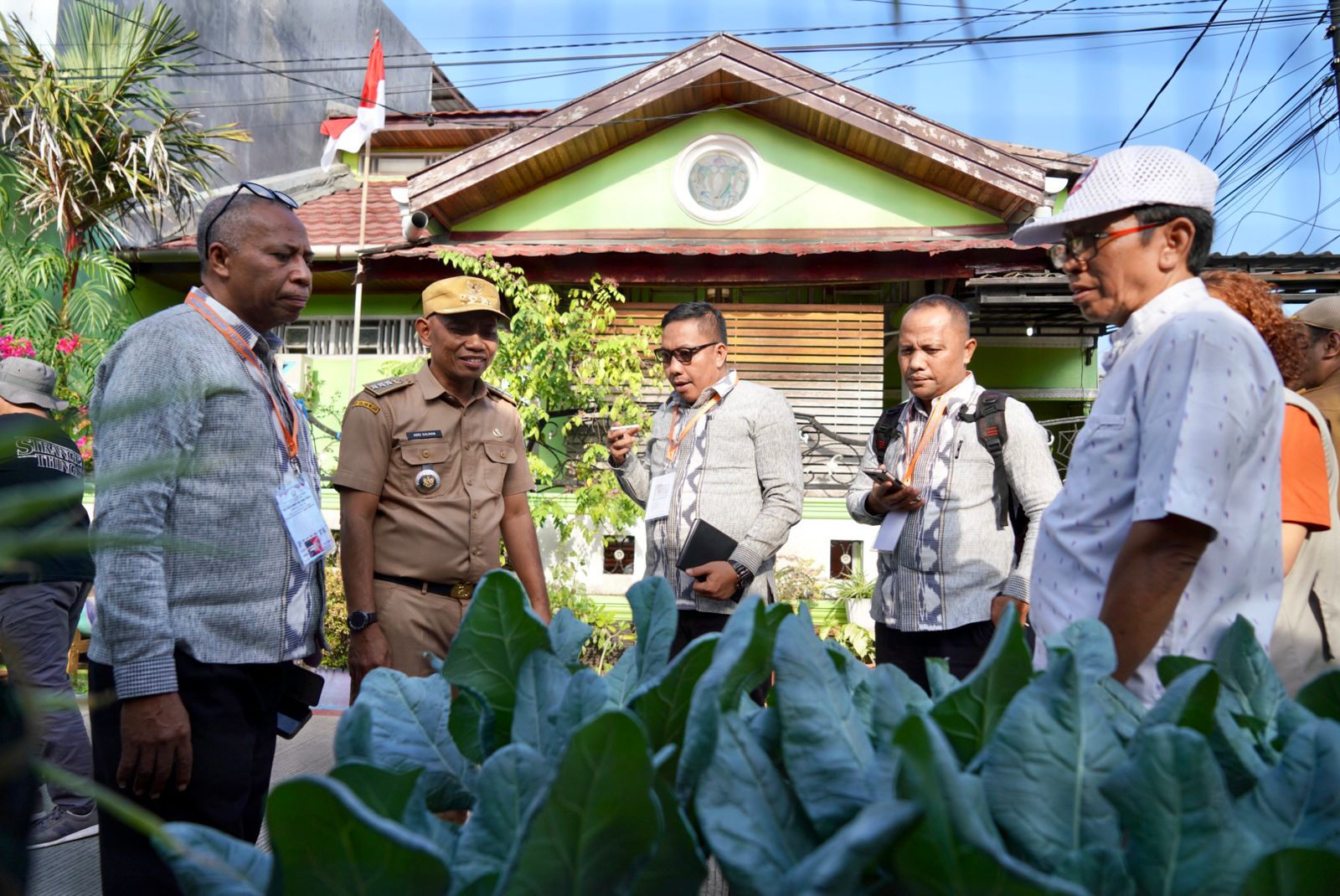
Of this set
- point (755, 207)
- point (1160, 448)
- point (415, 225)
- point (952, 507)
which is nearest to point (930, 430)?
point (952, 507)

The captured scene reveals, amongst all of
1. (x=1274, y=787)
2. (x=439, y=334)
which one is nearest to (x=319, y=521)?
(x=439, y=334)

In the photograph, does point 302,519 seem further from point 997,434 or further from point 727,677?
point 997,434

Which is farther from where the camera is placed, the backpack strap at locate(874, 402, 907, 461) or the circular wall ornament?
the circular wall ornament

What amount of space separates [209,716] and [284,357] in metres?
9.07

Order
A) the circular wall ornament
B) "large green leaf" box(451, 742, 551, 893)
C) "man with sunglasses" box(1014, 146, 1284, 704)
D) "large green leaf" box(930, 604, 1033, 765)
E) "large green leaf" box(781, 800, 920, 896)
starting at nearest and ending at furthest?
"large green leaf" box(781, 800, 920, 896) → "large green leaf" box(451, 742, 551, 893) → "large green leaf" box(930, 604, 1033, 765) → "man with sunglasses" box(1014, 146, 1284, 704) → the circular wall ornament

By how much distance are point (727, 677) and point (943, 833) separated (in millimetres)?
221

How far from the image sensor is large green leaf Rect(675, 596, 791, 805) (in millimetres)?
757

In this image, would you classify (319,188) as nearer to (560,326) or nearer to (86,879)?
(560,326)

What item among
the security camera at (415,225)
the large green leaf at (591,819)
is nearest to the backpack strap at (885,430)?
the large green leaf at (591,819)

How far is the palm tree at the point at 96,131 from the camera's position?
9.97 m

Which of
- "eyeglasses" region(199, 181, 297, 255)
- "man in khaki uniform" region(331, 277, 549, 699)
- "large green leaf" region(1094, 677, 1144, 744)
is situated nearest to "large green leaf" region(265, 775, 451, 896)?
"large green leaf" region(1094, 677, 1144, 744)

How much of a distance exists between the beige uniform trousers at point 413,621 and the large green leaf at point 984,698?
253 centimetres

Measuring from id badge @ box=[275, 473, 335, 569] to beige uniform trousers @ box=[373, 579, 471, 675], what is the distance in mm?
739

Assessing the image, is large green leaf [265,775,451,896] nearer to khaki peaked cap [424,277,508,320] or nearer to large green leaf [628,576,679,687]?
large green leaf [628,576,679,687]
